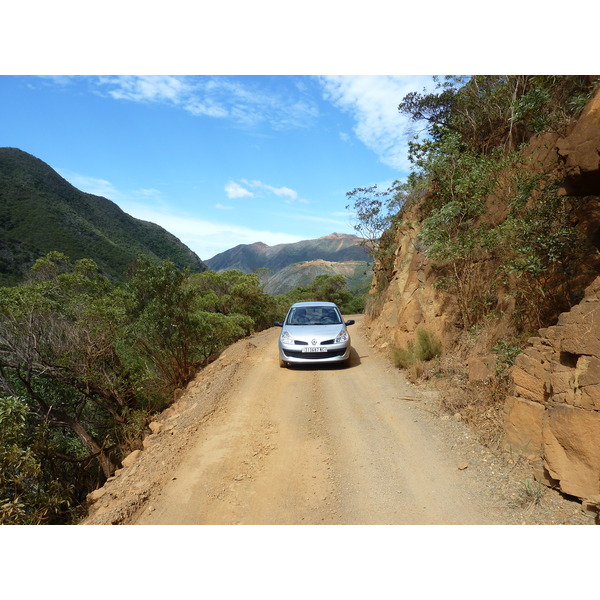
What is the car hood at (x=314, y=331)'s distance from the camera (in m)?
8.88

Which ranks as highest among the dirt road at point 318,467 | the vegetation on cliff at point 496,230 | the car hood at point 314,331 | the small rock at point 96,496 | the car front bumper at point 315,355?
the vegetation on cliff at point 496,230

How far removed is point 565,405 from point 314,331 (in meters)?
6.01

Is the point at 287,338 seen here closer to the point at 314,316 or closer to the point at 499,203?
the point at 314,316

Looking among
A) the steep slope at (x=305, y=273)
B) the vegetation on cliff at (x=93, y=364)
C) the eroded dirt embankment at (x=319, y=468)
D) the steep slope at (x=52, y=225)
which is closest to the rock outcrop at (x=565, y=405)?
the eroded dirt embankment at (x=319, y=468)

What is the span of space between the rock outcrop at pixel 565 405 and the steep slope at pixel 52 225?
2970 centimetres

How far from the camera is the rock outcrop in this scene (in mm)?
3262

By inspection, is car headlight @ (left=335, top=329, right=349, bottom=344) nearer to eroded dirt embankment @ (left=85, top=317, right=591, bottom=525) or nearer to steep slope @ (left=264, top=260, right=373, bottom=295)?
eroded dirt embankment @ (left=85, top=317, right=591, bottom=525)

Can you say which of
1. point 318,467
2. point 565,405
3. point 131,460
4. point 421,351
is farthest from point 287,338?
point 565,405

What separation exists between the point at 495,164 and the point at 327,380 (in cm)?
593

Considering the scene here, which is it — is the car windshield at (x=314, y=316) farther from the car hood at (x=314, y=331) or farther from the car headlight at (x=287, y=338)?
the car headlight at (x=287, y=338)

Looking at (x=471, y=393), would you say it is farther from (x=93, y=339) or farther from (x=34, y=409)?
(x=34, y=409)

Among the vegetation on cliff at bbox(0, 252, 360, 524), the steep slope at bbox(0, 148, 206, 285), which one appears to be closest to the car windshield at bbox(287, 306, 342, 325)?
the vegetation on cliff at bbox(0, 252, 360, 524)

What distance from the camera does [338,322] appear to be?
380 inches

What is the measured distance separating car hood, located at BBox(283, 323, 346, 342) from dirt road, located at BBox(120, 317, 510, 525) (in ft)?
5.75
